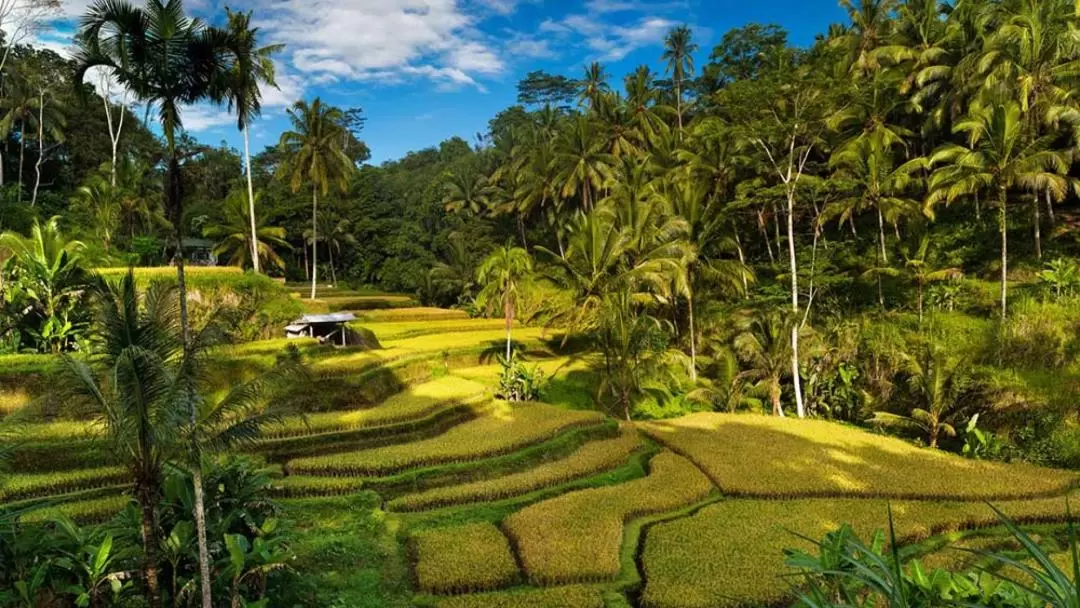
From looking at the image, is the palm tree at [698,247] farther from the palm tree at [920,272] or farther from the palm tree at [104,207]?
the palm tree at [104,207]

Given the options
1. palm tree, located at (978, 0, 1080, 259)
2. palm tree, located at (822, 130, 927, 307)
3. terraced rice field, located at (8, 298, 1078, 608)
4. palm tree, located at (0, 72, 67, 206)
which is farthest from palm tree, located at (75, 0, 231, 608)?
palm tree, located at (0, 72, 67, 206)

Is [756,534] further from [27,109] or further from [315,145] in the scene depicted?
[27,109]

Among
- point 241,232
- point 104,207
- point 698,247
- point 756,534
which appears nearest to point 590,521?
point 756,534

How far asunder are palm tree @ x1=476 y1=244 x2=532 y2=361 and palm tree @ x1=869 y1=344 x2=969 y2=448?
10.5 m

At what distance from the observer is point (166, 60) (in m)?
7.10

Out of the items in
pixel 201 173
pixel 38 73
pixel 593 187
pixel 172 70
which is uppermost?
pixel 38 73

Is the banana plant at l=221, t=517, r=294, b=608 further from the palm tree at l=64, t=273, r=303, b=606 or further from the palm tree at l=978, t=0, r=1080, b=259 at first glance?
the palm tree at l=978, t=0, r=1080, b=259

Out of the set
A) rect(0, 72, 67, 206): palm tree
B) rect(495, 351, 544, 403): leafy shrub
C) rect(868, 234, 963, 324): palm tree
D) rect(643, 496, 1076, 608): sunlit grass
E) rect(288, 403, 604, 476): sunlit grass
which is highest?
rect(0, 72, 67, 206): palm tree

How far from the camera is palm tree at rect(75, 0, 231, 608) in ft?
22.0

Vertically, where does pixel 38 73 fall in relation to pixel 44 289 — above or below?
above

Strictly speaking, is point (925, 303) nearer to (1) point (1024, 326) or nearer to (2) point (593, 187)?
(1) point (1024, 326)

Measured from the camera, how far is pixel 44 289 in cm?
1345

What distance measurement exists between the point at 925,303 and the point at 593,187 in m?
17.0

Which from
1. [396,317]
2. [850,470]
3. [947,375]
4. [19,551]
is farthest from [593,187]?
[19,551]
